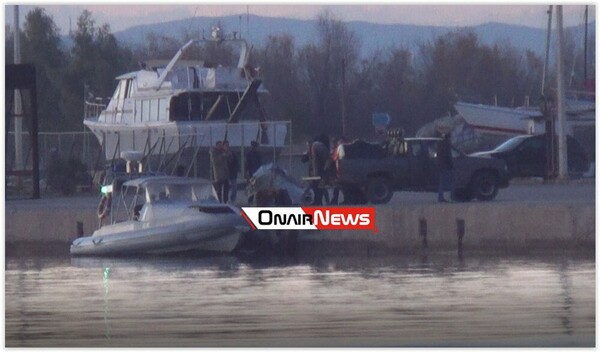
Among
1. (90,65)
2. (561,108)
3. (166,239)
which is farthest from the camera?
(90,65)

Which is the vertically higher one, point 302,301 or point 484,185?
point 484,185

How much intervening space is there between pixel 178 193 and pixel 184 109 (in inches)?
269

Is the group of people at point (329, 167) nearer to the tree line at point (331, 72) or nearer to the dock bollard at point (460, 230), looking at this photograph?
the tree line at point (331, 72)

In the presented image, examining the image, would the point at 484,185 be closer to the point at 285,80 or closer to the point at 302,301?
the point at 285,80

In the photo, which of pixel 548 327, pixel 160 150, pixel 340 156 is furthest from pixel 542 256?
pixel 160 150

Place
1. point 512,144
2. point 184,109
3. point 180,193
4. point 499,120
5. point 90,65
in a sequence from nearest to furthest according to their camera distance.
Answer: point 180,193 → point 90,65 → point 184,109 → point 512,144 → point 499,120

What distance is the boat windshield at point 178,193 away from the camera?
72.9ft

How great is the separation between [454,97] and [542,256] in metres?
11.1

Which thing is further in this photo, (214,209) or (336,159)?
(336,159)

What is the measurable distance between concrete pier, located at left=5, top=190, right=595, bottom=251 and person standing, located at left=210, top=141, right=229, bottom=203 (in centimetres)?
188

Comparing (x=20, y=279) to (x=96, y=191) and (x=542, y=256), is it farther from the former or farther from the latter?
(x=96, y=191)

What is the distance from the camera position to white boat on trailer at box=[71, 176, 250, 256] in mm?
21859

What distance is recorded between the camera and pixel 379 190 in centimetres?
2320

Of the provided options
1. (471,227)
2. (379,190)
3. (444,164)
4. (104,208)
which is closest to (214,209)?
(104,208)
